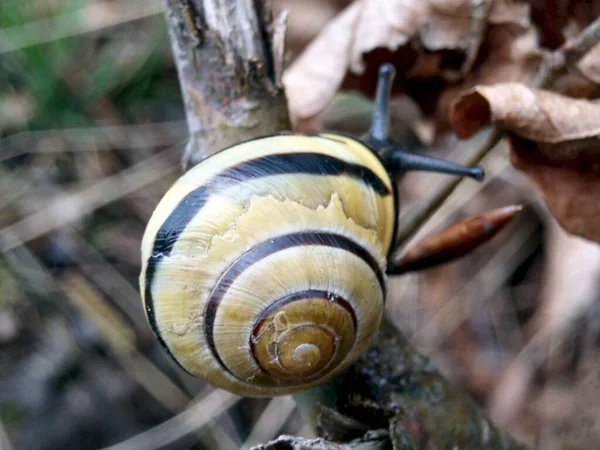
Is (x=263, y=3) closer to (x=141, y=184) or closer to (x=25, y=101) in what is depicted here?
(x=141, y=184)

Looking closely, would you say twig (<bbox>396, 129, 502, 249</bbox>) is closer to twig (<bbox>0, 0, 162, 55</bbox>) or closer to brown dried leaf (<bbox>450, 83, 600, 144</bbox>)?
brown dried leaf (<bbox>450, 83, 600, 144</bbox>)

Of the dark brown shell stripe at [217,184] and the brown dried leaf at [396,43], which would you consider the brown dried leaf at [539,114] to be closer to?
the brown dried leaf at [396,43]

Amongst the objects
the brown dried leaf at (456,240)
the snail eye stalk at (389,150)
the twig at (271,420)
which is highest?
the snail eye stalk at (389,150)

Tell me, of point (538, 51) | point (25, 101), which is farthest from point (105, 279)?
point (538, 51)

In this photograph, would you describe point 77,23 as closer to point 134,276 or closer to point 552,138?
point 134,276

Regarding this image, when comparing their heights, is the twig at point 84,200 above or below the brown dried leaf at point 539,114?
below

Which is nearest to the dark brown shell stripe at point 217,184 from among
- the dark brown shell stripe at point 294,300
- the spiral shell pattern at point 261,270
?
the spiral shell pattern at point 261,270

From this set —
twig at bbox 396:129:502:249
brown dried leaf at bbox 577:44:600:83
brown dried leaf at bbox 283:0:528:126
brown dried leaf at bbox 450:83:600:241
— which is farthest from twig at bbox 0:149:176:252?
brown dried leaf at bbox 577:44:600:83
